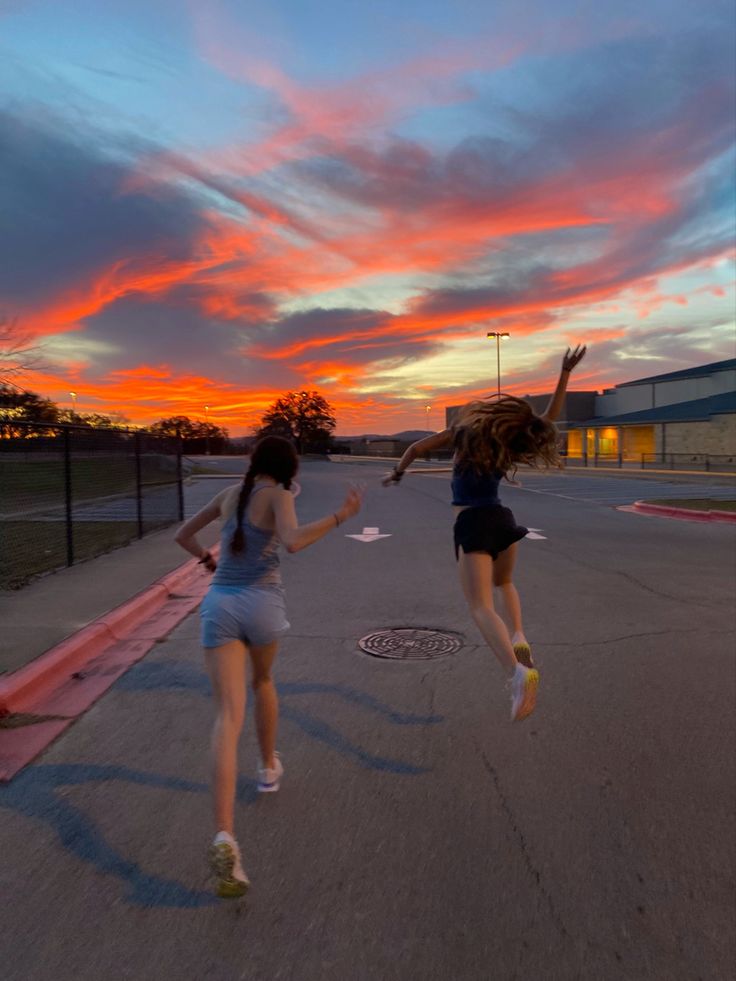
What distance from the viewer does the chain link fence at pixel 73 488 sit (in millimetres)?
9844

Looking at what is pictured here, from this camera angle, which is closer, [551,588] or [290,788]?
[290,788]

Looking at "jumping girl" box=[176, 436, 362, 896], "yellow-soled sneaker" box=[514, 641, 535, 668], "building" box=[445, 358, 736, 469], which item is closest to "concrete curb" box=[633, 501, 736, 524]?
"yellow-soled sneaker" box=[514, 641, 535, 668]

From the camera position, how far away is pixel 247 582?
334cm

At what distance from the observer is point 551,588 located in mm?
9219

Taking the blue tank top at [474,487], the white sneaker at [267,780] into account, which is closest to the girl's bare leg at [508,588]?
the blue tank top at [474,487]

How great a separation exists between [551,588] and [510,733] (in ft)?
15.8

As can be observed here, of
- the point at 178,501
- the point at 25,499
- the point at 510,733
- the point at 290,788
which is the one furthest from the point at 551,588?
the point at 178,501

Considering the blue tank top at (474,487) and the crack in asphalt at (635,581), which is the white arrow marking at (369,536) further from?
the blue tank top at (474,487)

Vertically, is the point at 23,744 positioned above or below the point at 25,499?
below

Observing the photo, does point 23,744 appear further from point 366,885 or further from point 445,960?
point 445,960

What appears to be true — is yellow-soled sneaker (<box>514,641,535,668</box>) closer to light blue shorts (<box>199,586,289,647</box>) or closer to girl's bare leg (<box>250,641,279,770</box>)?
girl's bare leg (<box>250,641,279,770</box>)

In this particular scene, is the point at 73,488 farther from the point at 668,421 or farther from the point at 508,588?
the point at 668,421

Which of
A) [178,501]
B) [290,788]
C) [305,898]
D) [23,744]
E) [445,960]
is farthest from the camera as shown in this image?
[178,501]

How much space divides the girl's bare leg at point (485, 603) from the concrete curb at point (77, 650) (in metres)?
3.11
